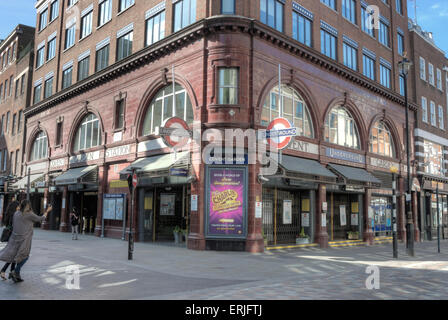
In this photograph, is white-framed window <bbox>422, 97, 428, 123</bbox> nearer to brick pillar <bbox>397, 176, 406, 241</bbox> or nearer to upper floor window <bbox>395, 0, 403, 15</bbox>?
brick pillar <bbox>397, 176, 406, 241</bbox>

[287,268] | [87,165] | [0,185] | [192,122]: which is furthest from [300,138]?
[0,185]

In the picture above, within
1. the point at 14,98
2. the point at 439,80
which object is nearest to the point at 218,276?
the point at 439,80

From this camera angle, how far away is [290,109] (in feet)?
70.4

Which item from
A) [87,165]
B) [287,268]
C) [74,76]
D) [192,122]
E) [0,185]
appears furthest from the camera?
[0,185]

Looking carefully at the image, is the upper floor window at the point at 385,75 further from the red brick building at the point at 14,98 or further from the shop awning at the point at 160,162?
the red brick building at the point at 14,98

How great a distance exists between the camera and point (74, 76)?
30.4 meters

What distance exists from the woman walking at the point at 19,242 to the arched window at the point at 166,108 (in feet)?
36.3

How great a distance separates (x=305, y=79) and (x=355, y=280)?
1368cm

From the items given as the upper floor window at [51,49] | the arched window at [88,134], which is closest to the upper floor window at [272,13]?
the arched window at [88,134]

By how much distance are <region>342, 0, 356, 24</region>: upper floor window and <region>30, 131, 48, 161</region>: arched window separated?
84.6 ft

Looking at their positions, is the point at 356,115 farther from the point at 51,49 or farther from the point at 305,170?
the point at 51,49

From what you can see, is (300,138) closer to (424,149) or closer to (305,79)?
(305,79)

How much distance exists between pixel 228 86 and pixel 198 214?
19.9ft

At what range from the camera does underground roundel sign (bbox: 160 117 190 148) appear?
1772 cm
